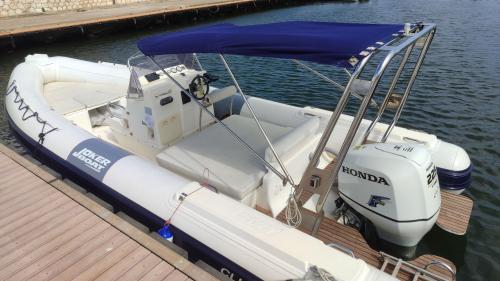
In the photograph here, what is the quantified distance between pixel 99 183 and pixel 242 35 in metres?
2.55

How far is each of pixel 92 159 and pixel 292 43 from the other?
2924 millimetres

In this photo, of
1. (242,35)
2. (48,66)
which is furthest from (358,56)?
(48,66)

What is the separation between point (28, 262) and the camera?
321 cm

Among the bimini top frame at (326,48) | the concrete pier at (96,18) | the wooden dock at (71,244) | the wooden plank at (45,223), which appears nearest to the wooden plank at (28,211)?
the wooden dock at (71,244)

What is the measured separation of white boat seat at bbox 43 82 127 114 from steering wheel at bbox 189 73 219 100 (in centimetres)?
239

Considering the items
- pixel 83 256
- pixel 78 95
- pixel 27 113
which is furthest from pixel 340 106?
pixel 78 95

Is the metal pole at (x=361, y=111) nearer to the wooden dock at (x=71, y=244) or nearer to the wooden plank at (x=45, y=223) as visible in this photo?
the wooden dock at (x=71, y=244)

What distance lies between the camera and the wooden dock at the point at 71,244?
3.08 m

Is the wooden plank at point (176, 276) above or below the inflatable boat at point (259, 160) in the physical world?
below

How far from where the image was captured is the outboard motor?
3244mm

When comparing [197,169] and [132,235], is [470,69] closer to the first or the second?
[197,169]

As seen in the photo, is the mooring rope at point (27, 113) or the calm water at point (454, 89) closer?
the calm water at point (454, 89)

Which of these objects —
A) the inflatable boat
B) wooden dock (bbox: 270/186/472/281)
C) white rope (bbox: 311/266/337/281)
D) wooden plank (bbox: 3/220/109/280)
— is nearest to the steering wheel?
the inflatable boat

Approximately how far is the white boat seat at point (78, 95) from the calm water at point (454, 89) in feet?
5.14
